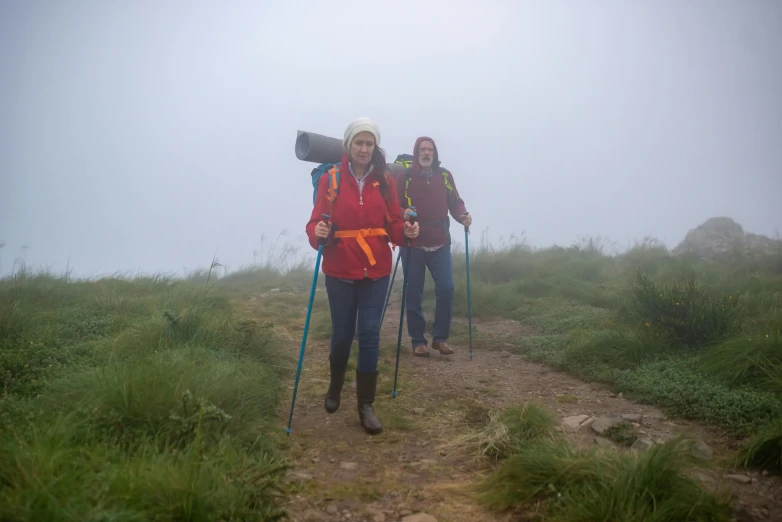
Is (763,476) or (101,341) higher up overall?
(101,341)

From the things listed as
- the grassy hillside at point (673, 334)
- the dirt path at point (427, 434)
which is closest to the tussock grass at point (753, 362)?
the grassy hillside at point (673, 334)

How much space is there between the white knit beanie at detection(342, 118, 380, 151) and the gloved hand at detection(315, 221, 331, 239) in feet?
2.28

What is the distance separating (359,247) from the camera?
3.96m

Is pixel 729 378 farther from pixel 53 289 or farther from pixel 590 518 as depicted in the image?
pixel 53 289

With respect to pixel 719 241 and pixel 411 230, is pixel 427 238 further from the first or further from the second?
pixel 719 241

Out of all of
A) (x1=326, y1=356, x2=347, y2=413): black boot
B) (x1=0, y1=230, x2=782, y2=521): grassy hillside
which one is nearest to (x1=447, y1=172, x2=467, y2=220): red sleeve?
(x1=0, y1=230, x2=782, y2=521): grassy hillside

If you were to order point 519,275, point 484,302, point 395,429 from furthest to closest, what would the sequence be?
point 519,275 < point 484,302 < point 395,429

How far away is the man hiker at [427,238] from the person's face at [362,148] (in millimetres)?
2121

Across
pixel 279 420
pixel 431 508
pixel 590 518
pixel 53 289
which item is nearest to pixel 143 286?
pixel 53 289

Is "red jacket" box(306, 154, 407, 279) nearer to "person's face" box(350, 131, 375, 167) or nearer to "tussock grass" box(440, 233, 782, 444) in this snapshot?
"person's face" box(350, 131, 375, 167)

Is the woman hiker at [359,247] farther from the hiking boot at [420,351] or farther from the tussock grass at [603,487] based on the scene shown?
the hiking boot at [420,351]

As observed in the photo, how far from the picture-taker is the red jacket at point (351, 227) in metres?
3.96

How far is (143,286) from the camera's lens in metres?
7.64

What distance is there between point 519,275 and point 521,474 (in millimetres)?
7905
